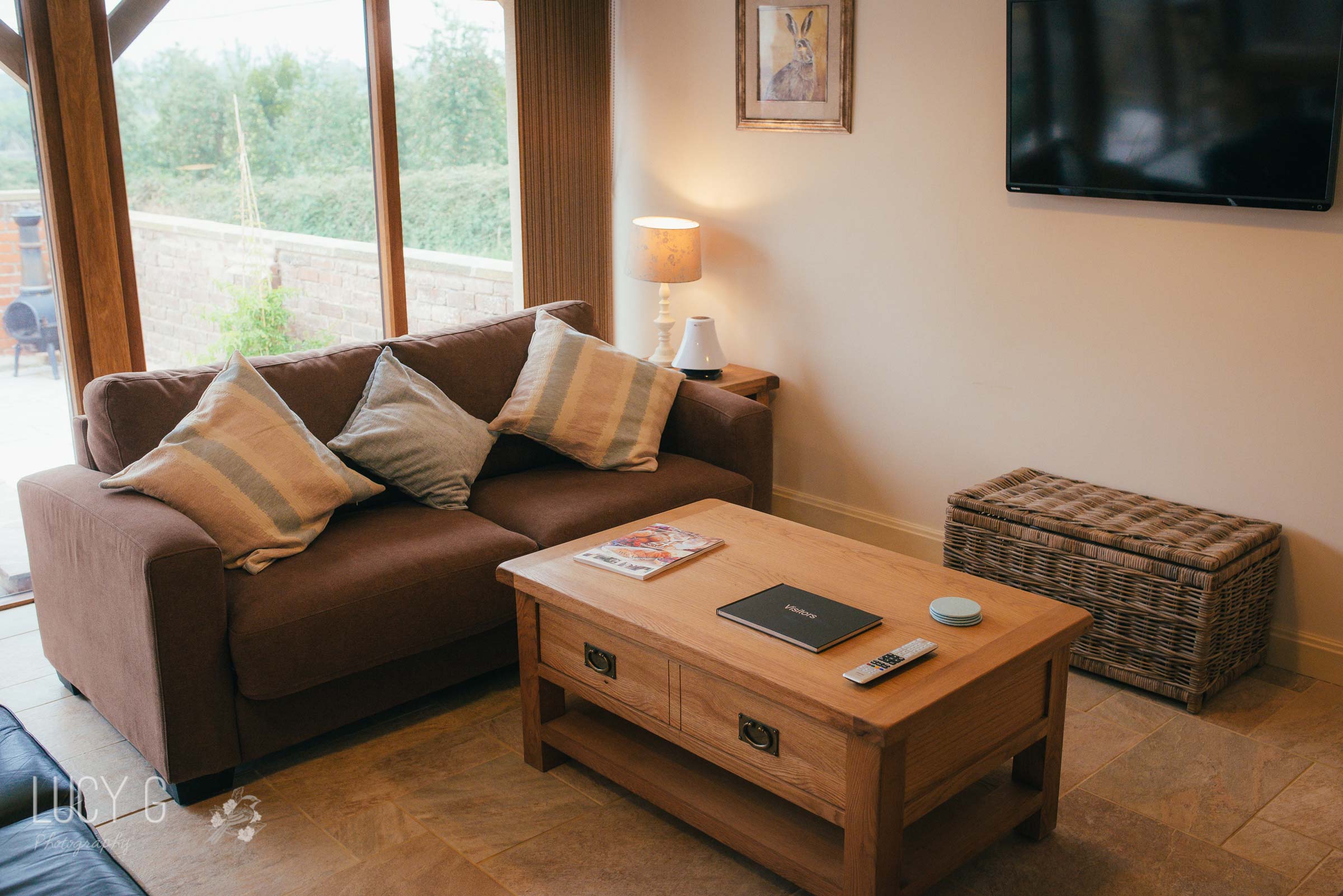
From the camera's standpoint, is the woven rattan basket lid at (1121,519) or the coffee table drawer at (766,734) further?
the woven rattan basket lid at (1121,519)

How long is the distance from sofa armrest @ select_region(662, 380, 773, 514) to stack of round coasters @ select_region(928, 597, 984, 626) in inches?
51.0

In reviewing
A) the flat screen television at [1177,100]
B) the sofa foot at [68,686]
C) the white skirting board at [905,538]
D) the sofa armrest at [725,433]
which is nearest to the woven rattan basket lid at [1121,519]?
the white skirting board at [905,538]

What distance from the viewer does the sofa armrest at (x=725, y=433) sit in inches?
136

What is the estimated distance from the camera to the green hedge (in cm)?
354

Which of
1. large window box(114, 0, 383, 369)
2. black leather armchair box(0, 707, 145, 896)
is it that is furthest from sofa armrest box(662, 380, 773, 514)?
black leather armchair box(0, 707, 145, 896)

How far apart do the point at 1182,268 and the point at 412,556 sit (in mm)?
2187

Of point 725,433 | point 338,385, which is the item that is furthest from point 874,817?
point 338,385

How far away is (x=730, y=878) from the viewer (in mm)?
2182

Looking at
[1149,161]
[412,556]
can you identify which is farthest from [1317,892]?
[412,556]

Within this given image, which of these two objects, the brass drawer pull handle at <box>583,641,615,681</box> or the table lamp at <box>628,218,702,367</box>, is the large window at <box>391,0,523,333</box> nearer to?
the table lamp at <box>628,218,702,367</box>

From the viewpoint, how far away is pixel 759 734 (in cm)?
202

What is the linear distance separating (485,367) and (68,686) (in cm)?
141

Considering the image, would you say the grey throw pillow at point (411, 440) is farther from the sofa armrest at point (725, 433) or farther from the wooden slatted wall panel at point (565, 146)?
the wooden slatted wall panel at point (565, 146)

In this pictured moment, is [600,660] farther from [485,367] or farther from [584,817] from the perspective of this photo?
[485,367]
